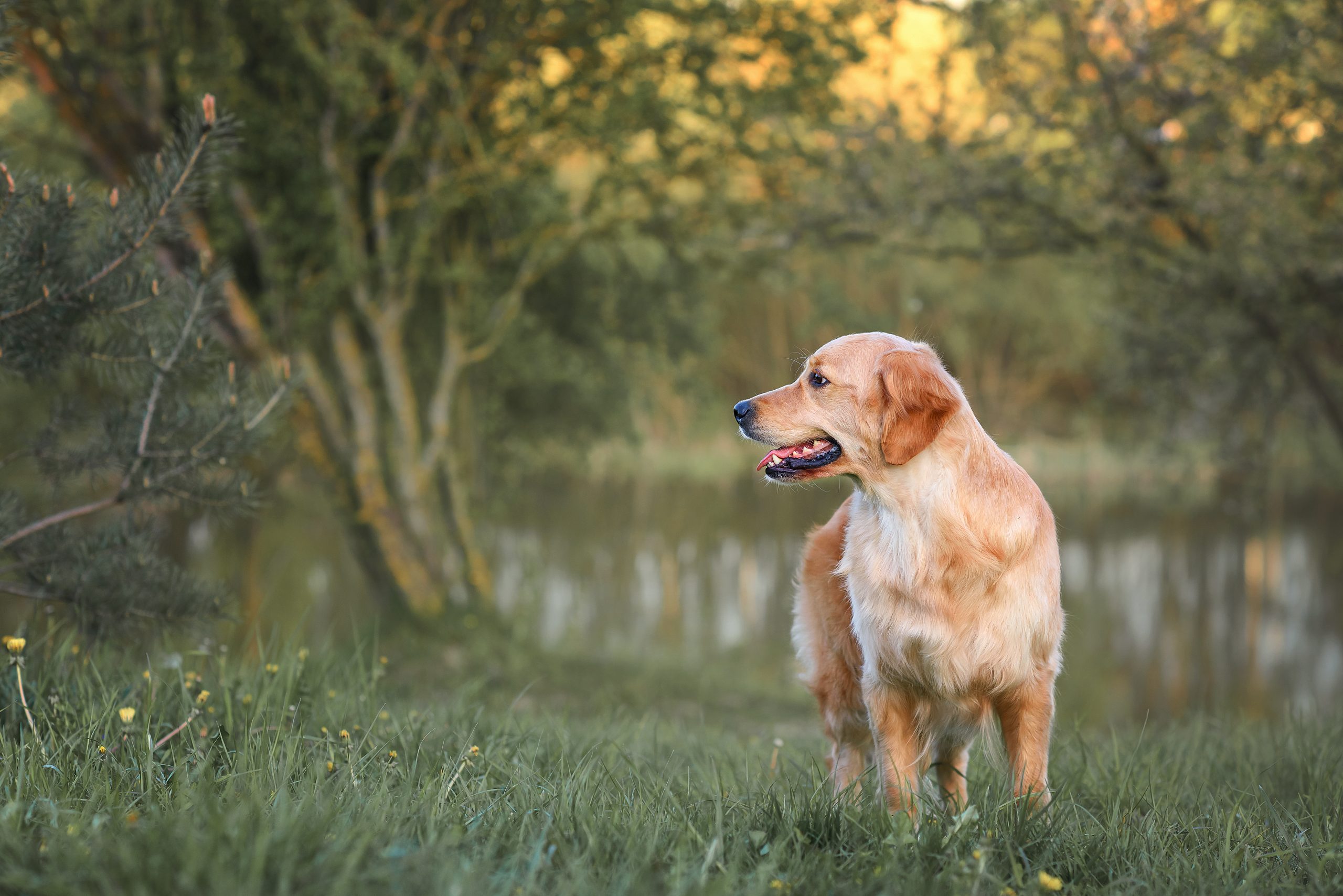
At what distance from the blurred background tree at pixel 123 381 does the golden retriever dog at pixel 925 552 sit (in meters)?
2.29

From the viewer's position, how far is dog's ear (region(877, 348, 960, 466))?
3.33 meters

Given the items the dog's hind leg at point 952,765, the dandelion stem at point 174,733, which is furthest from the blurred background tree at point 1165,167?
the dandelion stem at point 174,733

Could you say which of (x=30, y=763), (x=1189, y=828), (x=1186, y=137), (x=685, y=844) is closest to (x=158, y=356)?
(x=30, y=763)

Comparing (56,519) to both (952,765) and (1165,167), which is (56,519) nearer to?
(952,765)

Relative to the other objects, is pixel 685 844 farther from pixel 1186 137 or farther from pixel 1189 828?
pixel 1186 137

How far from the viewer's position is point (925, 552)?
10.9 ft

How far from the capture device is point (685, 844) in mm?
A: 2645

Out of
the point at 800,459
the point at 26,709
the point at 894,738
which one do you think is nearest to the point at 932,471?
the point at 800,459

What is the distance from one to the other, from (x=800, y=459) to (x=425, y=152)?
9.05 metres

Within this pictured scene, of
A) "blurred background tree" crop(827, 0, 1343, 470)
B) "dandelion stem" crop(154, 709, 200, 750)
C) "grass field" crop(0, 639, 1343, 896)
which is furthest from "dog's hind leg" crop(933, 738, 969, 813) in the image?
"blurred background tree" crop(827, 0, 1343, 470)

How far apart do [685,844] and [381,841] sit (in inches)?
29.2

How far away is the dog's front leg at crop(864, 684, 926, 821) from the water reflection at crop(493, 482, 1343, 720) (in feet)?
30.2

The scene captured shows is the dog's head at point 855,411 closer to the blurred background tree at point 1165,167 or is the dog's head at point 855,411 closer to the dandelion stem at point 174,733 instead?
the dandelion stem at point 174,733

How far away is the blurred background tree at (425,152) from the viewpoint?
9891 millimetres
